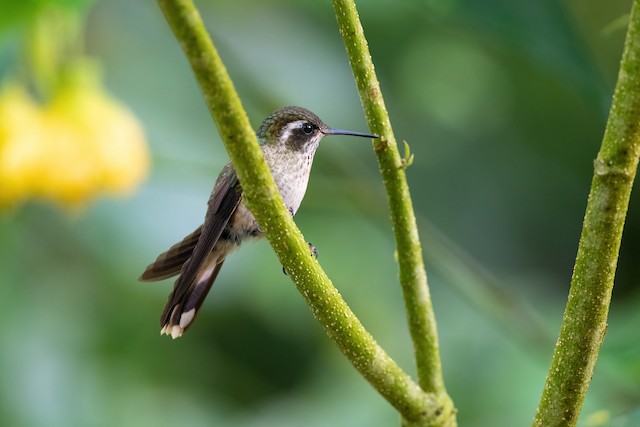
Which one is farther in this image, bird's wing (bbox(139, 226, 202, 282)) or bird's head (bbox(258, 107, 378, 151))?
bird's head (bbox(258, 107, 378, 151))

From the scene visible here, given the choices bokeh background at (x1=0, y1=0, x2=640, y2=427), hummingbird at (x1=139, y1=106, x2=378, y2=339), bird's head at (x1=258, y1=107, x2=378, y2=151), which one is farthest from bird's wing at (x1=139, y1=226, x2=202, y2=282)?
bokeh background at (x1=0, y1=0, x2=640, y2=427)

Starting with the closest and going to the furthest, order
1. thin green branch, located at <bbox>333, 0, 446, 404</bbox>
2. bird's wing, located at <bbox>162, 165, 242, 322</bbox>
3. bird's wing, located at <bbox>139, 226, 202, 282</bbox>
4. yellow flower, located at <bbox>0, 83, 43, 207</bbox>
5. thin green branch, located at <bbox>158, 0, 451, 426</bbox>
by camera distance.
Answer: thin green branch, located at <bbox>158, 0, 451, 426</bbox>, thin green branch, located at <bbox>333, 0, 446, 404</bbox>, bird's wing, located at <bbox>162, 165, 242, 322</bbox>, bird's wing, located at <bbox>139, 226, 202, 282</bbox>, yellow flower, located at <bbox>0, 83, 43, 207</bbox>

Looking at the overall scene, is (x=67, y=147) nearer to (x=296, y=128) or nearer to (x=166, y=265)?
(x=296, y=128)

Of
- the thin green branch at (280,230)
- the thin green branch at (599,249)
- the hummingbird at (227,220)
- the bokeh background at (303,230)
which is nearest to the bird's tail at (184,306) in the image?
the hummingbird at (227,220)

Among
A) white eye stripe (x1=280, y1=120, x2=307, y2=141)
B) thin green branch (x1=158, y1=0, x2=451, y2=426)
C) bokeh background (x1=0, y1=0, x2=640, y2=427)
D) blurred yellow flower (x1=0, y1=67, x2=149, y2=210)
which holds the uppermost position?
bokeh background (x1=0, y1=0, x2=640, y2=427)

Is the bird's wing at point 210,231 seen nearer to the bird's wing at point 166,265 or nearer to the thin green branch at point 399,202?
the bird's wing at point 166,265

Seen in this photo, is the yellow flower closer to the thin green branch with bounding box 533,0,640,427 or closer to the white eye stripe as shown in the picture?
the white eye stripe
